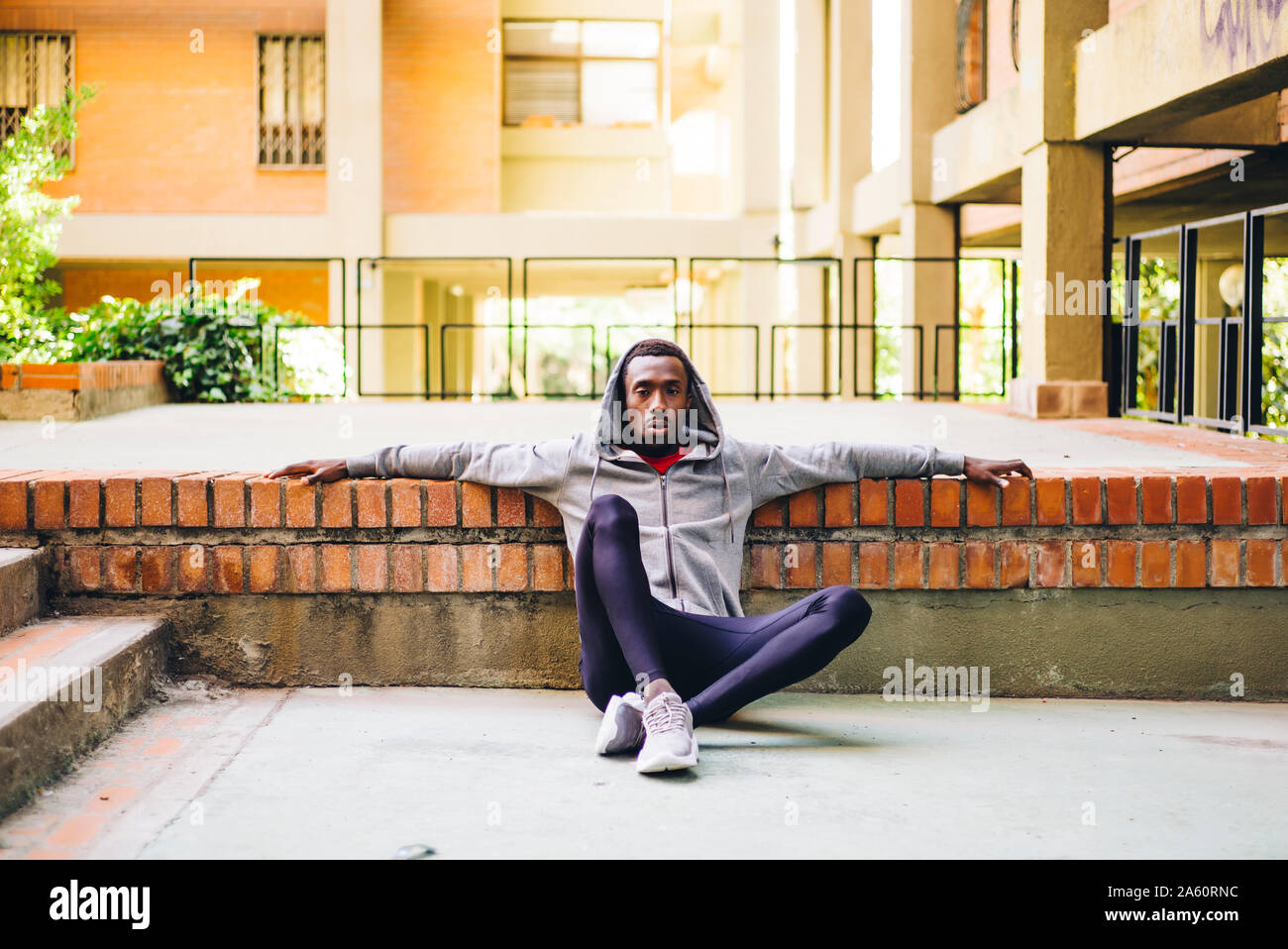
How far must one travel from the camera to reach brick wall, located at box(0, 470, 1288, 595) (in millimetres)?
3602

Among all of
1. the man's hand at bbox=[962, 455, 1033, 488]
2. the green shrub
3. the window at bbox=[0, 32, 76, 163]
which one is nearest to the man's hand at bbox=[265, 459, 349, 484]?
the man's hand at bbox=[962, 455, 1033, 488]

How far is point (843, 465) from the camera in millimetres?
3639

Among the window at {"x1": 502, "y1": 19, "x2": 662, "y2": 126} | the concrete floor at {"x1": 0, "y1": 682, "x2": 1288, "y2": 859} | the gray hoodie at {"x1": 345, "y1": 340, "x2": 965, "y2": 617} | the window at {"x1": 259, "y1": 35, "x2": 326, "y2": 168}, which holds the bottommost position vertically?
the concrete floor at {"x1": 0, "y1": 682, "x2": 1288, "y2": 859}

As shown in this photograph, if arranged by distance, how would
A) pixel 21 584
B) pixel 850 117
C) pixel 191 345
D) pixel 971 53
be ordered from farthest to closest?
pixel 850 117 < pixel 971 53 < pixel 191 345 < pixel 21 584

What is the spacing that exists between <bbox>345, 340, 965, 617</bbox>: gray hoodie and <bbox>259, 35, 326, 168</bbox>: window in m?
17.1

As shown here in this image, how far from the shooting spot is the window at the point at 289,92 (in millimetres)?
19406

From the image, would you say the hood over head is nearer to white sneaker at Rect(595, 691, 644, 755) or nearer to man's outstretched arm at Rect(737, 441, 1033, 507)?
man's outstretched arm at Rect(737, 441, 1033, 507)

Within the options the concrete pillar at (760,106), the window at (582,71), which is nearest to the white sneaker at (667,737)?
the concrete pillar at (760,106)

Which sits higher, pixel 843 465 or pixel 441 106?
pixel 441 106

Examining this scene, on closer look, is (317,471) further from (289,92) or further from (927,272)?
(289,92)

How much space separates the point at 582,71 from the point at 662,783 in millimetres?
21006

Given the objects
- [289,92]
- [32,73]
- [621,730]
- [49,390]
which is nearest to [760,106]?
[289,92]

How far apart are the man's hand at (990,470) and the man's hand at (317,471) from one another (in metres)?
1.82
